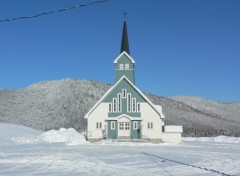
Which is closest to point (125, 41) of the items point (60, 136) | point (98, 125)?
point (98, 125)

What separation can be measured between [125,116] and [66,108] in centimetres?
8064

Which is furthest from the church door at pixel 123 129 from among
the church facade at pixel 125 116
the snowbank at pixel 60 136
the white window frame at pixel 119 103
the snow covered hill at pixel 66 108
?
the snow covered hill at pixel 66 108

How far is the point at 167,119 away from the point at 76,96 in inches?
1206

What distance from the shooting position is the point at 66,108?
125 meters

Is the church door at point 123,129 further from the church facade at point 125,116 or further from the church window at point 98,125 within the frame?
the church window at point 98,125

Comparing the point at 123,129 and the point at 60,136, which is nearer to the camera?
the point at 123,129

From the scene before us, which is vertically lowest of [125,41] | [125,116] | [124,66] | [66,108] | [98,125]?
[98,125]

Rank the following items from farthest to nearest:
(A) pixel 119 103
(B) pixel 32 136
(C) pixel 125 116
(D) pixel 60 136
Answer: (D) pixel 60 136
(B) pixel 32 136
(A) pixel 119 103
(C) pixel 125 116

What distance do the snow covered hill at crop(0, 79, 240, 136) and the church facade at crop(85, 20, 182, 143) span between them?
55.5 m

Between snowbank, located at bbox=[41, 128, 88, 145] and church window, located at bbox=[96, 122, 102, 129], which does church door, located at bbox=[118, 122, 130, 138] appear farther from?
snowbank, located at bbox=[41, 128, 88, 145]

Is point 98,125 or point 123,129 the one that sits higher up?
point 98,125

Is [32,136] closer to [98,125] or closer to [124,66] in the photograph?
[98,125]

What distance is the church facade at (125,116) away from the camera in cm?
Answer: 4628

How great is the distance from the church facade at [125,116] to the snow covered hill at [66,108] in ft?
182
